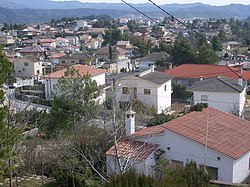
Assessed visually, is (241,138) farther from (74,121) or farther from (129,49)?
(129,49)

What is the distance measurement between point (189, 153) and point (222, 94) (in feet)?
34.0

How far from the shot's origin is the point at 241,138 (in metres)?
10.3

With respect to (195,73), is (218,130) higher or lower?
higher

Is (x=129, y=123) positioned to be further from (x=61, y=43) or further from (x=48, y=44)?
(x=61, y=43)

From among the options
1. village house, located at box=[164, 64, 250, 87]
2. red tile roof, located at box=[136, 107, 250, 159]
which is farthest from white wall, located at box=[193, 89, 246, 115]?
red tile roof, located at box=[136, 107, 250, 159]

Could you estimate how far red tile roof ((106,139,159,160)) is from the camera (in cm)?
950

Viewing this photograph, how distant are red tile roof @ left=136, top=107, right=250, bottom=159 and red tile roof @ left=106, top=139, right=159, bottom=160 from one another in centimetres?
41

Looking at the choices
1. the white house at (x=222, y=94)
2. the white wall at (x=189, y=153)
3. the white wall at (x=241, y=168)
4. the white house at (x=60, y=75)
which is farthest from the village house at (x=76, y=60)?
the white wall at (x=241, y=168)

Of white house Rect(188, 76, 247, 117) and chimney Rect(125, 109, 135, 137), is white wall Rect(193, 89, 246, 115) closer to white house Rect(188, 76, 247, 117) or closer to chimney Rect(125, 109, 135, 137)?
white house Rect(188, 76, 247, 117)

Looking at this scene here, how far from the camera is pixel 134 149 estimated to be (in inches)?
388

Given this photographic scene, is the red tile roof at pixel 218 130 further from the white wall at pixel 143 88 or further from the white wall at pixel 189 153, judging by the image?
the white wall at pixel 143 88

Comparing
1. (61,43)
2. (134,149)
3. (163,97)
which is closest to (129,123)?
(134,149)

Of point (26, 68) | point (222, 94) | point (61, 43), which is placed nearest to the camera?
point (222, 94)

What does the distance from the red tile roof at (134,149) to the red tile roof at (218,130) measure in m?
0.41
